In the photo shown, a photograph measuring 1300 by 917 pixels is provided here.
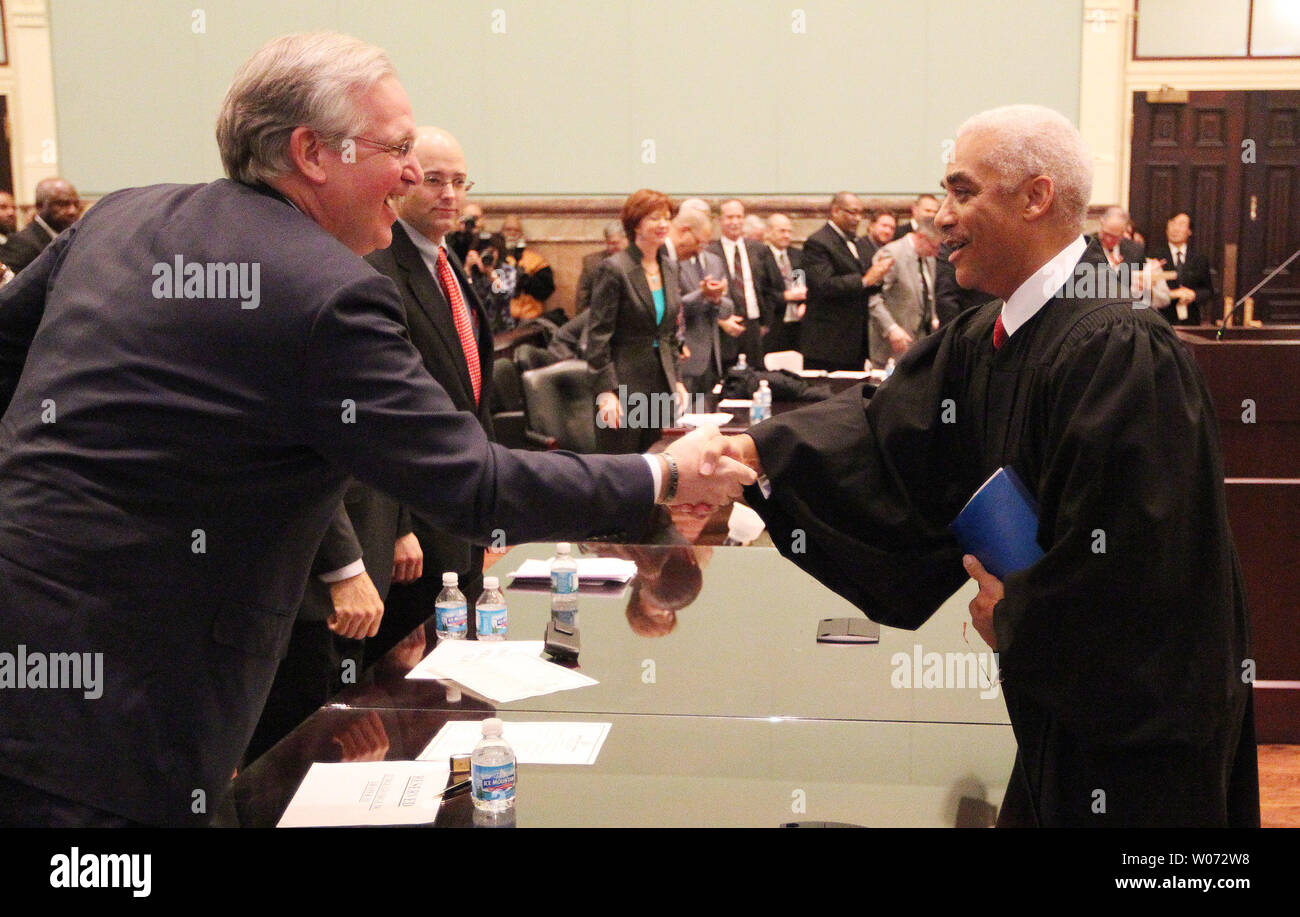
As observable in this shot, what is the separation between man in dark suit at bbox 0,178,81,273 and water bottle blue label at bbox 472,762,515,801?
6.95m

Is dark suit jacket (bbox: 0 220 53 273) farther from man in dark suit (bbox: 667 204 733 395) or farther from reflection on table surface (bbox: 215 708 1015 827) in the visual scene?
reflection on table surface (bbox: 215 708 1015 827)

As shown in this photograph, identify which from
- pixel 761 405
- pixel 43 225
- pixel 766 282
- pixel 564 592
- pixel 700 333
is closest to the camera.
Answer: pixel 564 592

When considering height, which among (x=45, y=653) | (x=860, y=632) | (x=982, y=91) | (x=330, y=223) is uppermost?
(x=982, y=91)

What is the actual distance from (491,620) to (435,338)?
3.83 ft

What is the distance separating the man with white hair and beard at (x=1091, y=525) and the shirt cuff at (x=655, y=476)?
9.5 inches

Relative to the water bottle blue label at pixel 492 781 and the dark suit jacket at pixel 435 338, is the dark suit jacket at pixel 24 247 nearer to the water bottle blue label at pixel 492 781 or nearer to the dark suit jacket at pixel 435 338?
the dark suit jacket at pixel 435 338

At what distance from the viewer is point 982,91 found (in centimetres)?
1234

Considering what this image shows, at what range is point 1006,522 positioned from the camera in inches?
86.3

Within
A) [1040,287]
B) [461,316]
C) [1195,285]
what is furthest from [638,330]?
[1195,285]

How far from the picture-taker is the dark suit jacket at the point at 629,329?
7043 millimetres

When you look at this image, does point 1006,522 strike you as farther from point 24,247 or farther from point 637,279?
point 24,247

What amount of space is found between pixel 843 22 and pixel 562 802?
11618mm

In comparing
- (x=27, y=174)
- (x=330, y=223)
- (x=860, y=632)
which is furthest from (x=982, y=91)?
(x=330, y=223)
